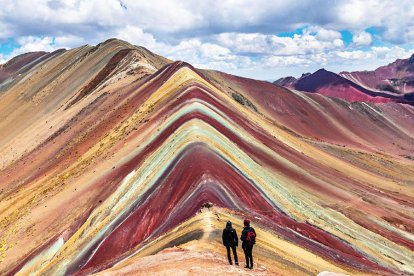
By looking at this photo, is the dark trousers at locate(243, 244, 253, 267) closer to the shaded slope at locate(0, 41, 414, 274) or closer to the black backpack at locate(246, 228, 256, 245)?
the black backpack at locate(246, 228, 256, 245)

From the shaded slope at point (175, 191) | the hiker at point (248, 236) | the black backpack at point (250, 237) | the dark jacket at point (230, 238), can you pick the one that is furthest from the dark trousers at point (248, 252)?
the shaded slope at point (175, 191)

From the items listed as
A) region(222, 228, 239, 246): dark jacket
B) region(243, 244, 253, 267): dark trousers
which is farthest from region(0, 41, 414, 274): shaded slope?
region(222, 228, 239, 246): dark jacket

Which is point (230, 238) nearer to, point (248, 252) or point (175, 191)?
point (248, 252)

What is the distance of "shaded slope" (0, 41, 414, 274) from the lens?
2508 cm

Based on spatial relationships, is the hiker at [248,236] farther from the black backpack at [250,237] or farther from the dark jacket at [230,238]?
the dark jacket at [230,238]

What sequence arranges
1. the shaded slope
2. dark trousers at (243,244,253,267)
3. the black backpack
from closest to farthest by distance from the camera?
the black backpack → dark trousers at (243,244,253,267) → the shaded slope

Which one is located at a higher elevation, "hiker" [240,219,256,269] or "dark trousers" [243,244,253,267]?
"hiker" [240,219,256,269]

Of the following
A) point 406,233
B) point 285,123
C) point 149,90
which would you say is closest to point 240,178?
point 406,233

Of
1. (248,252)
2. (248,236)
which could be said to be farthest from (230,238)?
(248,252)

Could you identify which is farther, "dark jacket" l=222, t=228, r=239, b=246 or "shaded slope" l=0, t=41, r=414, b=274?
"shaded slope" l=0, t=41, r=414, b=274

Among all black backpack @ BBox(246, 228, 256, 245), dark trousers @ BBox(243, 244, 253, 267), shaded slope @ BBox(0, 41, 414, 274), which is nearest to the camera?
black backpack @ BBox(246, 228, 256, 245)

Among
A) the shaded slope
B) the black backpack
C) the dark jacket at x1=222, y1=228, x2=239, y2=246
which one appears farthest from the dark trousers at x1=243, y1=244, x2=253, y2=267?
the shaded slope

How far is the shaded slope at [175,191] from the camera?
25078 mm

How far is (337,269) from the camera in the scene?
21.4 m
